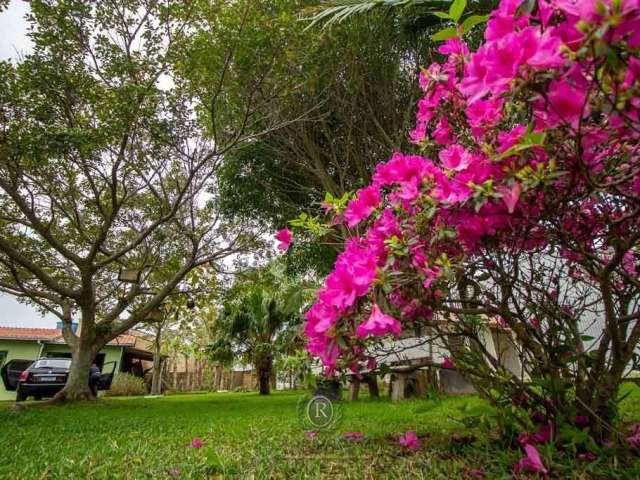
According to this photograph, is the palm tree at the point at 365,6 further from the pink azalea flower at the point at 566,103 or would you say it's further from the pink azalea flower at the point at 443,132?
the pink azalea flower at the point at 566,103

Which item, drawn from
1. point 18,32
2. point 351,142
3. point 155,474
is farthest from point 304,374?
point 18,32

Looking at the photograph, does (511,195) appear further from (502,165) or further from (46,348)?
(46,348)

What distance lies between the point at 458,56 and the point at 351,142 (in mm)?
5577

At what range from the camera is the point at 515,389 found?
189cm

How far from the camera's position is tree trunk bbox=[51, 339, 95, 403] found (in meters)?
8.57

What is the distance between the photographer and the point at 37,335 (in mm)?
18438

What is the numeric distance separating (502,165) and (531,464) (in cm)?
116

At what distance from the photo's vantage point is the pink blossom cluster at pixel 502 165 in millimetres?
790

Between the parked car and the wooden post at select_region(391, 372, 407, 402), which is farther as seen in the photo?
the parked car

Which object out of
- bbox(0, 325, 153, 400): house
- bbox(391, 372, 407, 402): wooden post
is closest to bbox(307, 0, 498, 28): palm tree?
bbox(391, 372, 407, 402): wooden post

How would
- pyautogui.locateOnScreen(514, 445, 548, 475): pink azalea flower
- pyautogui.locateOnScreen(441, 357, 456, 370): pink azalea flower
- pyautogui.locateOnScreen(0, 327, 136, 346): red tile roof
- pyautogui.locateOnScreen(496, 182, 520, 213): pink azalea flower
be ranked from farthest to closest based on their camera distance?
pyautogui.locateOnScreen(0, 327, 136, 346): red tile roof → pyautogui.locateOnScreen(441, 357, 456, 370): pink azalea flower → pyautogui.locateOnScreen(514, 445, 548, 475): pink azalea flower → pyautogui.locateOnScreen(496, 182, 520, 213): pink azalea flower

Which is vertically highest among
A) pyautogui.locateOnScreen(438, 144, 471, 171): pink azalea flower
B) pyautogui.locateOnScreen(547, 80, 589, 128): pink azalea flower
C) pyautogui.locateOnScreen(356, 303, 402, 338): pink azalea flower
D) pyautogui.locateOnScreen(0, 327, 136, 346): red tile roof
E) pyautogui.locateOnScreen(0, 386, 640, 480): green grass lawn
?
pyautogui.locateOnScreen(0, 327, 136, 346): red tile roof

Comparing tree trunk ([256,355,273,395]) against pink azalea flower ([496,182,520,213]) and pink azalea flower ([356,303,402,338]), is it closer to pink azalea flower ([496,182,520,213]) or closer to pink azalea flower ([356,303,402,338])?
pink azalea flower ([356,303,402,338])

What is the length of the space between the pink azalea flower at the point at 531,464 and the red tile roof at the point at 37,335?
1741 cm
